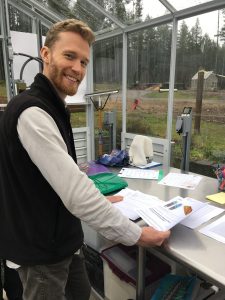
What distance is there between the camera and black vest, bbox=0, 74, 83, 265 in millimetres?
890

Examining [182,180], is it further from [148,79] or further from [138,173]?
[148,79]

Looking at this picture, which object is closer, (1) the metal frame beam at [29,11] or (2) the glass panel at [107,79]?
(1) the metal frame beam at [29,11]

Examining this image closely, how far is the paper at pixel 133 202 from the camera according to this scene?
136cm

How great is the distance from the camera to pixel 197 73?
96.7 inches

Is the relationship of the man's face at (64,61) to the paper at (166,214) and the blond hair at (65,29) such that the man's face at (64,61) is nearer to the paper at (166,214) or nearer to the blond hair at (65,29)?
the blond hair at (65,29)

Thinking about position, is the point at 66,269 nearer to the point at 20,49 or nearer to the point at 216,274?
the point at 216,274

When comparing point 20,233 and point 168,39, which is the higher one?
point 168,39

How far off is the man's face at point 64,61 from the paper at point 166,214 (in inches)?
26.5

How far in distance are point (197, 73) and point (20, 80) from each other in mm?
1854

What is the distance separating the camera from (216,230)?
1223mm

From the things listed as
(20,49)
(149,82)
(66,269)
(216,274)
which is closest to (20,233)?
(66,269)

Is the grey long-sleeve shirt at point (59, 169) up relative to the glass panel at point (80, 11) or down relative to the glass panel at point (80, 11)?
down

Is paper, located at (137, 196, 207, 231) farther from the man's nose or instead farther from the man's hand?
the man's nose

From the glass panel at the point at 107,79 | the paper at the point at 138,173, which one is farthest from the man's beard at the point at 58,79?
the glass panel at the point at 107,79
